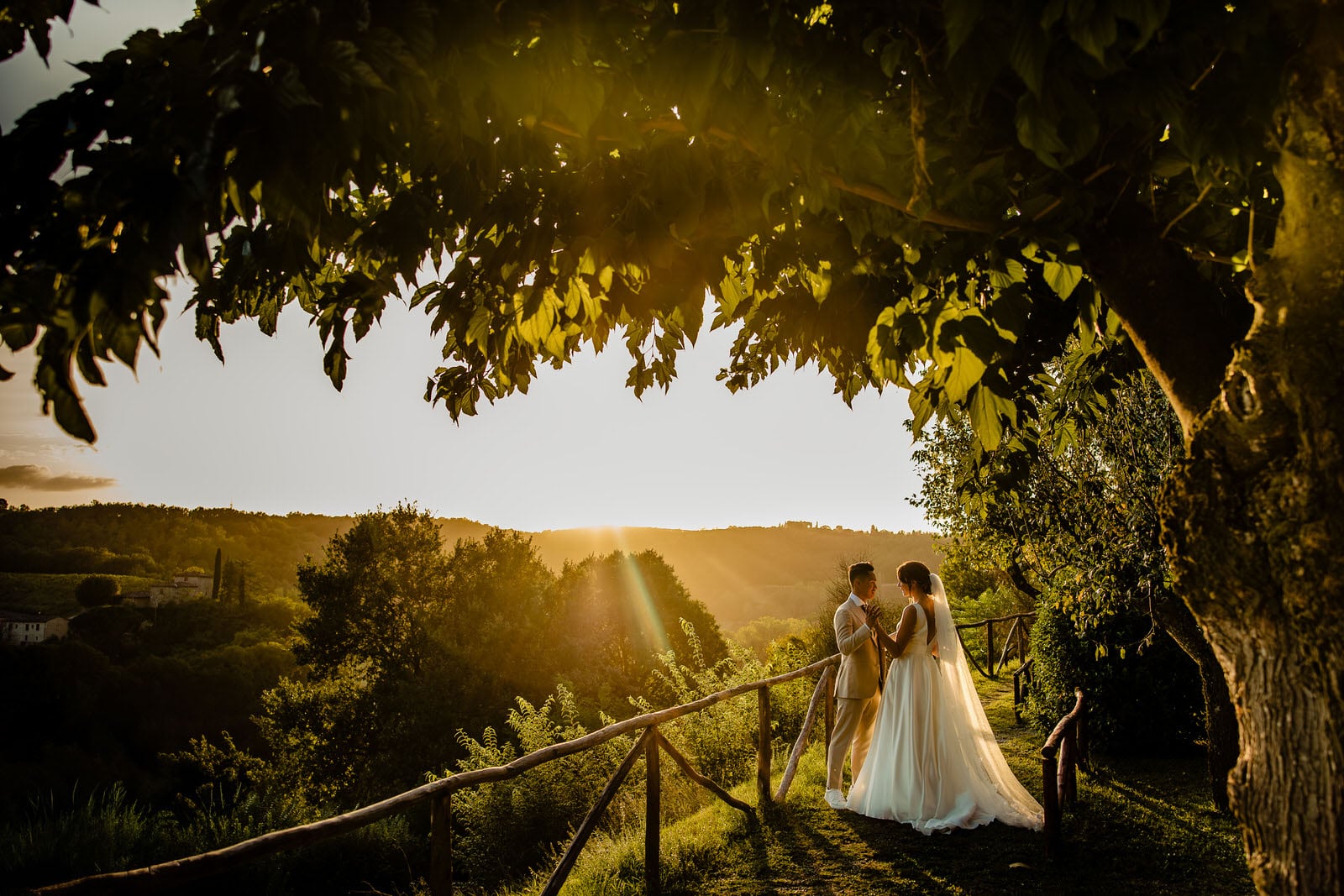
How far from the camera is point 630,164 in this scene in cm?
282

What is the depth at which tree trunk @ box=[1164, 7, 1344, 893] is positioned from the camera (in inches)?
66.5

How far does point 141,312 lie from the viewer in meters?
1.40

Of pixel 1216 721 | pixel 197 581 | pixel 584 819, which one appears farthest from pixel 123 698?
pixel 1216 721

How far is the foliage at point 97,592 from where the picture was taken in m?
75.8

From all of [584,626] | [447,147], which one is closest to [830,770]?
[447,147]

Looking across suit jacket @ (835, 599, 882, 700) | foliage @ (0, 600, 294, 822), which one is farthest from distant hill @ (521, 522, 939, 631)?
suit jacket @ (835, 599, 882, 700)

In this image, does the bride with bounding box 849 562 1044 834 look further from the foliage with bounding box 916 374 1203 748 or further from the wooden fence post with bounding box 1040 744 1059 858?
the foliage with bounding box 916 374 1203 748

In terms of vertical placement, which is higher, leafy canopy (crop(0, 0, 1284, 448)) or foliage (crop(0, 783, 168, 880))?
leafy canopy (crop(0, 0, 1284, 448))

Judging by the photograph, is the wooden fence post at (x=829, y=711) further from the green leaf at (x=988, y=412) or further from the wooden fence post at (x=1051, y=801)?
the green leaf at (x=988, y=412)

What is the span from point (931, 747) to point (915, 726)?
213 millimetres

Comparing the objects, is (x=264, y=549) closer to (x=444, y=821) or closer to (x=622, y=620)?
(x=622, y=620)

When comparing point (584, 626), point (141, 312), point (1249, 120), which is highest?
point (1249, 120)

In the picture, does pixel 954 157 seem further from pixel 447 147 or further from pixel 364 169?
pixel 364 169

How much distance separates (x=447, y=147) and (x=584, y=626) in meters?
37.1
